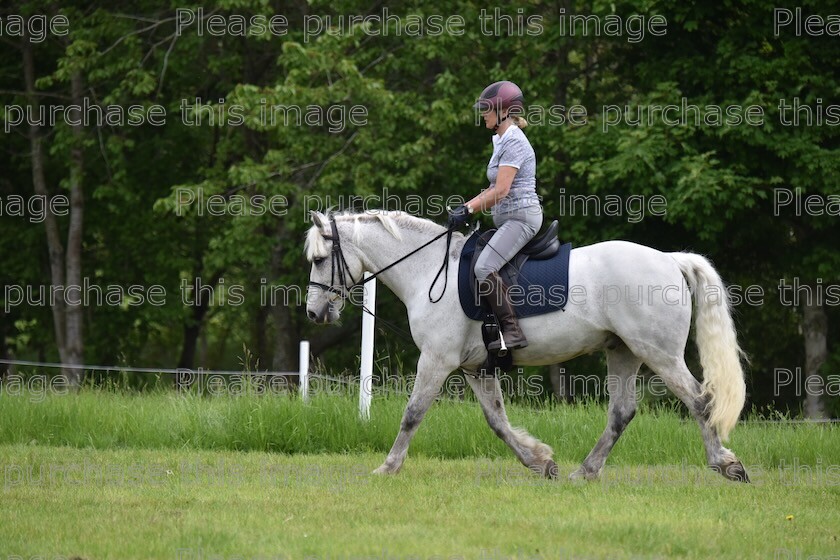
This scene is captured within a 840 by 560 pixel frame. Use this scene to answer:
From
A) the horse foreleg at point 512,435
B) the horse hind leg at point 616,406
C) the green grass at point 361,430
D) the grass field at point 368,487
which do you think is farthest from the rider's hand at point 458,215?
the green grass at point 361,430

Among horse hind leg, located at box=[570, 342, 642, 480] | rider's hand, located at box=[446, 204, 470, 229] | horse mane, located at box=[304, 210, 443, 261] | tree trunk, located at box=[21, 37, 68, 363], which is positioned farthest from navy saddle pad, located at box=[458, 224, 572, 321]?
tree trunk, located at box=[21, 37, 68, 363]

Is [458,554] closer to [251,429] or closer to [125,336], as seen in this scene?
[251,429]

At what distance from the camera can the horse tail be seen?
8.53 m

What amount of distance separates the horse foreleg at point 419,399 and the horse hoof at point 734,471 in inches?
90.9

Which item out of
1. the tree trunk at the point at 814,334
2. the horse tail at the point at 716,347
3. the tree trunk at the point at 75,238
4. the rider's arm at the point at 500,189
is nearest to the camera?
the horse tail at the point at 716,347

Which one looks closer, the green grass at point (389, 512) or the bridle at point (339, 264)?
the green grass at point (389, 512)

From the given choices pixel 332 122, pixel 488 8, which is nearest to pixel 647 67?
pixel 488 8

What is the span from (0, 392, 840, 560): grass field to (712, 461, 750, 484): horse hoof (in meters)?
0.07

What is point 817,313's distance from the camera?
1891 cm

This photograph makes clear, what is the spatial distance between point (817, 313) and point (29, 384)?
13099 mm

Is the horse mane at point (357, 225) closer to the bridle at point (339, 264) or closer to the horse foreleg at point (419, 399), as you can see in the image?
the bridle at point (339, 264)

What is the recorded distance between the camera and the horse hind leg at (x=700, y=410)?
8.61m

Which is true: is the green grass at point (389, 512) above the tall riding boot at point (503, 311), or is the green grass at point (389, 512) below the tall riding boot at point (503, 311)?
below

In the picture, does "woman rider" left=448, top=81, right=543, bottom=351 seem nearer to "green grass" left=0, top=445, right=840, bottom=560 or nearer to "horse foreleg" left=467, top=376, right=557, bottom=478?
"horse foreleg" left=467, top=376, right=557, bottom=478
